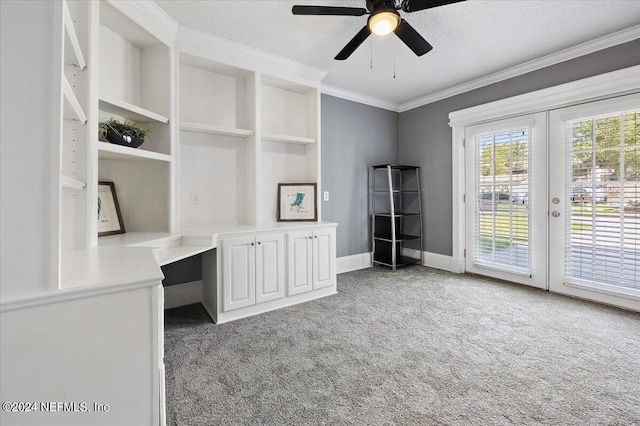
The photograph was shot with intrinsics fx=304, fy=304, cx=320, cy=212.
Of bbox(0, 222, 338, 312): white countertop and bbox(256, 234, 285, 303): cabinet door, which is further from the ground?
bbox(0, 222, 338, 312): white countertop

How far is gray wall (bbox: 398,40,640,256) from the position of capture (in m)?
3.38

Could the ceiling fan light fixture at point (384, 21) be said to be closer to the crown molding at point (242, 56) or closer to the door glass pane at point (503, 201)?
the crown molding at point (242, 56)

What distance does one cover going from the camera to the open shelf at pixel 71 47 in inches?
54.2

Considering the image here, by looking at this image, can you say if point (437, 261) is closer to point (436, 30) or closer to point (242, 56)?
point (436, 30)

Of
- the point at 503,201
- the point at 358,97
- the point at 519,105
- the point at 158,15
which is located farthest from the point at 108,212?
the point at 519,105

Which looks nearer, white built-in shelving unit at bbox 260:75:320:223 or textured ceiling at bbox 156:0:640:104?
textured ceiling at bbox 156:0:640:104

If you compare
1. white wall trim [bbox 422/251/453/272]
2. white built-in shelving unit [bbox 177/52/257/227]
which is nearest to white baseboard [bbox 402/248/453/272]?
white wall trim [bbox 422/251/453/272]

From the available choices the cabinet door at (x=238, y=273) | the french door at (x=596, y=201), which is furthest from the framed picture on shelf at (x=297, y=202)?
the french door at (x=596, y=201)

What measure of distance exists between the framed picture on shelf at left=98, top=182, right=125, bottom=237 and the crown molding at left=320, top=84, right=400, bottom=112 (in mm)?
2711

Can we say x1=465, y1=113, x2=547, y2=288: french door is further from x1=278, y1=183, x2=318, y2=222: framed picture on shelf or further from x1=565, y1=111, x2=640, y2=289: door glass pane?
x1=278, y1=183, x2=318, y2=222: framed picture on shelf

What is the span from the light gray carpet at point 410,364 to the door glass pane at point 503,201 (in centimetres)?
71

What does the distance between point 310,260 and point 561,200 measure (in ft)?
8.76

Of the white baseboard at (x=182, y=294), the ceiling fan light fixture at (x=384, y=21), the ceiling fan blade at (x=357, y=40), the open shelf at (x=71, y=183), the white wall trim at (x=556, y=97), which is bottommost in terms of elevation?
the white baseboard at (x=182, y=294)

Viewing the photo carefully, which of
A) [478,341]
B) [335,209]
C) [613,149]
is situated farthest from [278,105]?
[613,149]
